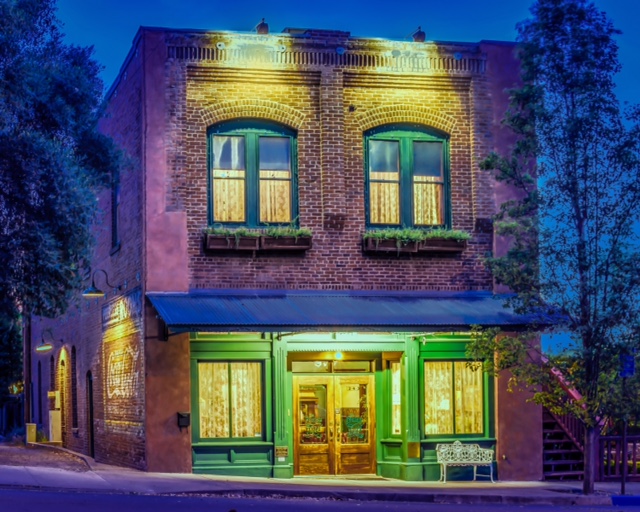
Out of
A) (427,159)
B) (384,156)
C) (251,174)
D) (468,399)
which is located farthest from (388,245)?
(468,399)

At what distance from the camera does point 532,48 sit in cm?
2155

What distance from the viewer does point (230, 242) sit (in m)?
23.4

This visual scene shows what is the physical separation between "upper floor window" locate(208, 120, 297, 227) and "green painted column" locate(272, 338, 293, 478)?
260 centimetres

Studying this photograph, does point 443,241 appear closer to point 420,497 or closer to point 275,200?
point 275,200

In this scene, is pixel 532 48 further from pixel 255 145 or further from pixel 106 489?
pixel 106 489

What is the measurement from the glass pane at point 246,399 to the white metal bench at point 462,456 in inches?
143

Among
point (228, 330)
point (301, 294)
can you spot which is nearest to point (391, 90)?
point (301, 294)

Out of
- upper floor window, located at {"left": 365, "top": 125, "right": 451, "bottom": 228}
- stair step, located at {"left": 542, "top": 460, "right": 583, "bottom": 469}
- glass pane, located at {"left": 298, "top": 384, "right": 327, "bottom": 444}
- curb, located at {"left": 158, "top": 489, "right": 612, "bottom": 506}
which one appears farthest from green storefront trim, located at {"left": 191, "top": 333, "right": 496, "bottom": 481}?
curb, located at {"left": 158, "top": 489, "right": 612, "bottom": 506}

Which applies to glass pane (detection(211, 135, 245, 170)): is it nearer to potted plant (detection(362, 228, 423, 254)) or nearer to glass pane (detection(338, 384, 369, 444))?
potted plant (detection(362, 228, 423, 254))

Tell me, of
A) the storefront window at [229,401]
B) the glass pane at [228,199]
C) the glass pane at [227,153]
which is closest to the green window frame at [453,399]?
the storefront window at [229,401]

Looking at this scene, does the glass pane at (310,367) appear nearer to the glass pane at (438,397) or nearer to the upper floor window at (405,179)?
the glass pane at (438,397)

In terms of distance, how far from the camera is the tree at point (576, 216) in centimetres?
2100

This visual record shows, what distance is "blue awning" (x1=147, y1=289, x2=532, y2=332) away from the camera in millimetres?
21750

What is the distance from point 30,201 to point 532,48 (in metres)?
9.17
